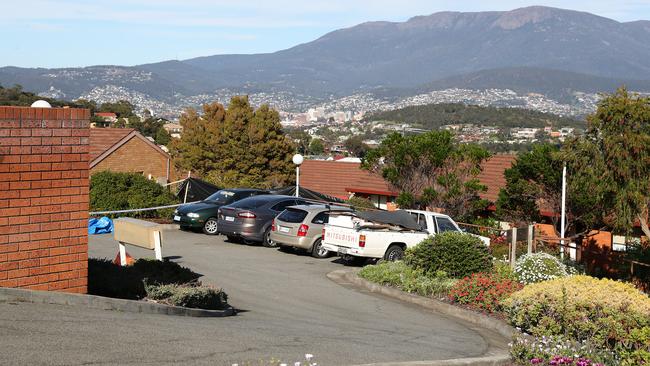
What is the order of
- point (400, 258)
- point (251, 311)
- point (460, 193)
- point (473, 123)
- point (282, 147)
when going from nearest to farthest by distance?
point (251, 311) → point (400, 258) → point (460, 193) → point (282, 147) → point (473, 123)

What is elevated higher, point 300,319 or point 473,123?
point 473,123

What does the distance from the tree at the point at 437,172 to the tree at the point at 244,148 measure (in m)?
27.4

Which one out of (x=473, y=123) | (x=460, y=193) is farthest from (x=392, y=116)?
(x=460, y=193)

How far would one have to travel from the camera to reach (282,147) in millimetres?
62562

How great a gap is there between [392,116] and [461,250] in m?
180

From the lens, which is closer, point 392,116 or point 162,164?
point 162,164

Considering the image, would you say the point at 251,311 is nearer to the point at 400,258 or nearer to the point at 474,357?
the point at 474,357

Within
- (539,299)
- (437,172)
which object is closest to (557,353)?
Answer: (539,299)

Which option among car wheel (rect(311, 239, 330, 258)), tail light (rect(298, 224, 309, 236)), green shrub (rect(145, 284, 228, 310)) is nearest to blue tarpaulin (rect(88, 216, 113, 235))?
tail light (rect(298, 224, 309, 236))

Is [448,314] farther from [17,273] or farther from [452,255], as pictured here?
[17,273]

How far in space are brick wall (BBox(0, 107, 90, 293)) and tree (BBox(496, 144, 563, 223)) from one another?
70.8ft

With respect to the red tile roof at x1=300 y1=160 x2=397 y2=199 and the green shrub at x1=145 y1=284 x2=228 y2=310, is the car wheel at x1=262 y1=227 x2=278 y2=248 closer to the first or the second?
the green shrub at x1=145 y1=284 x2=228 y2=310

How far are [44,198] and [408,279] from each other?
8.61 metres

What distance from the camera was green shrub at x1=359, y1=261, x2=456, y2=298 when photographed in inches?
643
